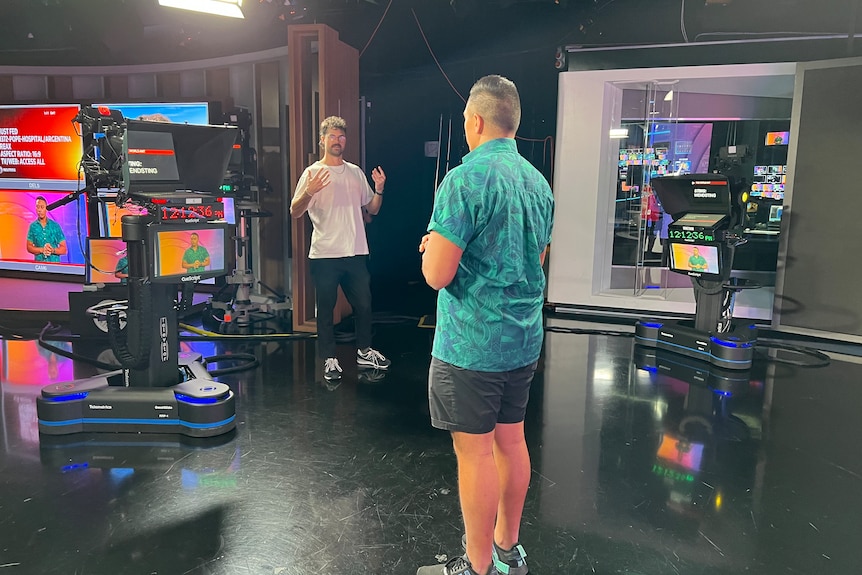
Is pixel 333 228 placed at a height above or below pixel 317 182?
below

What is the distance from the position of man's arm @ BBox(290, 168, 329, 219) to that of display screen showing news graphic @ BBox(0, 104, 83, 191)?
4.94m

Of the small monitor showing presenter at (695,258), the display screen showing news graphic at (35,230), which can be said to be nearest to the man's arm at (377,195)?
the small monitor showing presenter at (695,258)

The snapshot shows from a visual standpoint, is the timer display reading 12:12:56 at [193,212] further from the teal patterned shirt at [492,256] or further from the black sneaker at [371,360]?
the teal patterned shirt at [492,256]

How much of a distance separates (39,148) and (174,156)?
5.72 meters

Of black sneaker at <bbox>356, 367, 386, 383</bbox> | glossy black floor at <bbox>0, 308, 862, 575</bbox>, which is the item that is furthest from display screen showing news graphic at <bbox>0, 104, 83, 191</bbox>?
black sneaker at <bbox>356, 367, 386, 383</bbox>

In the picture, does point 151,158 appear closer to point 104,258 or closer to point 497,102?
point 497,102

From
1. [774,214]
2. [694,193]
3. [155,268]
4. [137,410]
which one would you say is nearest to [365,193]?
[155,268]

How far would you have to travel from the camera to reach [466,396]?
1.83 m

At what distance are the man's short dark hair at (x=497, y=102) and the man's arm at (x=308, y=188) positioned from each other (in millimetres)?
2131

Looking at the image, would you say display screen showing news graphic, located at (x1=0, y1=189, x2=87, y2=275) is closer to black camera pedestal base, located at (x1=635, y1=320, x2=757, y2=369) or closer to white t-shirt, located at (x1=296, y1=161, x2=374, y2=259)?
white t-shirt, located at (x1=296, y1=161, x2=374, y2=259)

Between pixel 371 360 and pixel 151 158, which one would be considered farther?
pixel 371 360

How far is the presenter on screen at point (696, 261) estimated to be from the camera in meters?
4.60

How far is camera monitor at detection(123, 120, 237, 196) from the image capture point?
3.03 m

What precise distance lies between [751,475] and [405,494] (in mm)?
1607
